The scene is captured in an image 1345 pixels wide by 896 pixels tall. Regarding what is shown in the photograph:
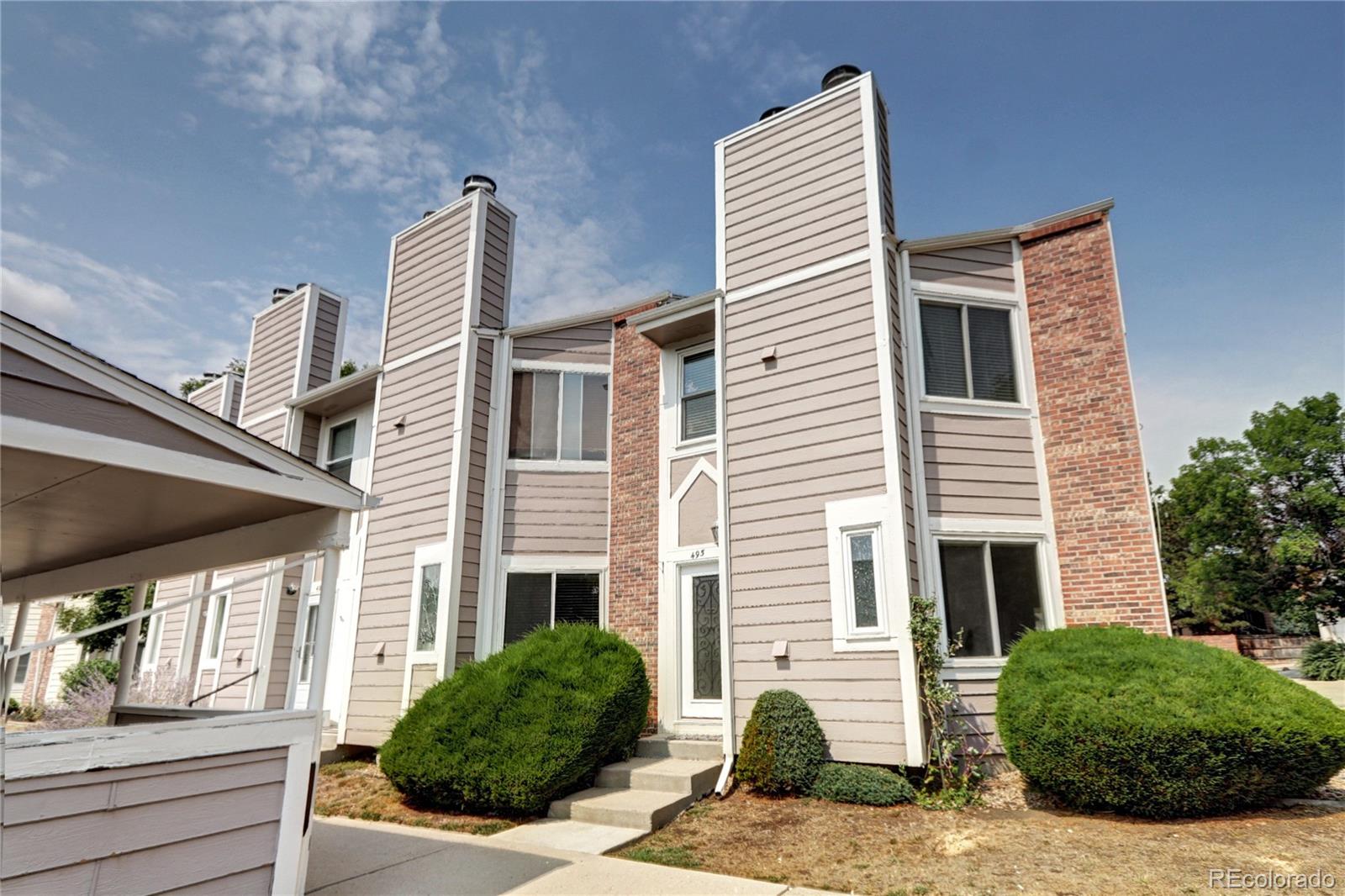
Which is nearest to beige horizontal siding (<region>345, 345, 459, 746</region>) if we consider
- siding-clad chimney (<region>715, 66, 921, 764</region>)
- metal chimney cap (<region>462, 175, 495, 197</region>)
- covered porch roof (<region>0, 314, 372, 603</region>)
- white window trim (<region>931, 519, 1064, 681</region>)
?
metal chimney cap (<region>462, 175, 495, 197</region>)

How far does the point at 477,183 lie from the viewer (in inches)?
500

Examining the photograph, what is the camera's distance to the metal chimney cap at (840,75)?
33.5ft

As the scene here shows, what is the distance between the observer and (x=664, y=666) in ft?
33.0

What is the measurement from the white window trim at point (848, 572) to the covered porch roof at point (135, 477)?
208 inches

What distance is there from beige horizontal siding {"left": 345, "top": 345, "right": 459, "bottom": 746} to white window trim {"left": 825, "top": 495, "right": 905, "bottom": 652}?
18.8 feet

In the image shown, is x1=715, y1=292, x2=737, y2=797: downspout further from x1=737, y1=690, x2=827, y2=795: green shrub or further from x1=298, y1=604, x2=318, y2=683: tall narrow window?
x1=298, y1=604, x2=318, y2=683: tall narrow window

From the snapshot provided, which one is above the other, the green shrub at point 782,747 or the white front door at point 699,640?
the white front door at point 699,640

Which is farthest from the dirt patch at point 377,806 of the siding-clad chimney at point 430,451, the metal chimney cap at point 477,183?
the metal chimney cap at point 477,183

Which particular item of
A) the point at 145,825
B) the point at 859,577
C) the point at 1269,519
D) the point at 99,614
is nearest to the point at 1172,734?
the point at 859,577

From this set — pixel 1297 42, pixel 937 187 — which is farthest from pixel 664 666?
pixel 1297 42

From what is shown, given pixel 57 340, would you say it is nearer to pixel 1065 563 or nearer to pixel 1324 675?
pixel 1065 563

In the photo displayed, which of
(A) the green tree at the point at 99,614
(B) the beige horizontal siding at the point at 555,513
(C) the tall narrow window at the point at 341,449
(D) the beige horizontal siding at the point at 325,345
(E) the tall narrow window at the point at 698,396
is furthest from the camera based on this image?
(A) the green tree at the point at 99,614

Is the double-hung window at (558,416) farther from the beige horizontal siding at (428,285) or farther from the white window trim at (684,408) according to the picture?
the beige horizontal siding at (428,285)

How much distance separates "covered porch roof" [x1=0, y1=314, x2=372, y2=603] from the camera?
367 cm
